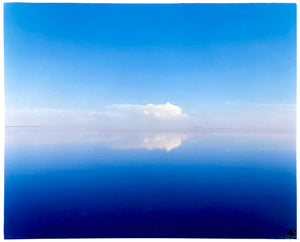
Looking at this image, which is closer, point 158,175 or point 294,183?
point 294,183

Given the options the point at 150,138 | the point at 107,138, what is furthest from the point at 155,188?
the point at 107,138

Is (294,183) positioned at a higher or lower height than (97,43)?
lower

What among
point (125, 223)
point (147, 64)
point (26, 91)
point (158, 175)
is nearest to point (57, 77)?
point (26, 91)

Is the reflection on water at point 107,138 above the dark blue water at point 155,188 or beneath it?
above

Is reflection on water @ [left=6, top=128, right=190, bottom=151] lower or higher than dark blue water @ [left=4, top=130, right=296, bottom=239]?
higher

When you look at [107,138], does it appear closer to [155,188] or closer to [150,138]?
[150,138]

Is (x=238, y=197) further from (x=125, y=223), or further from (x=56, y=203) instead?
(x=56, y=203)

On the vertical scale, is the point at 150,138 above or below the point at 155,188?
above

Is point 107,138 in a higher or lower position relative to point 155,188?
higher
